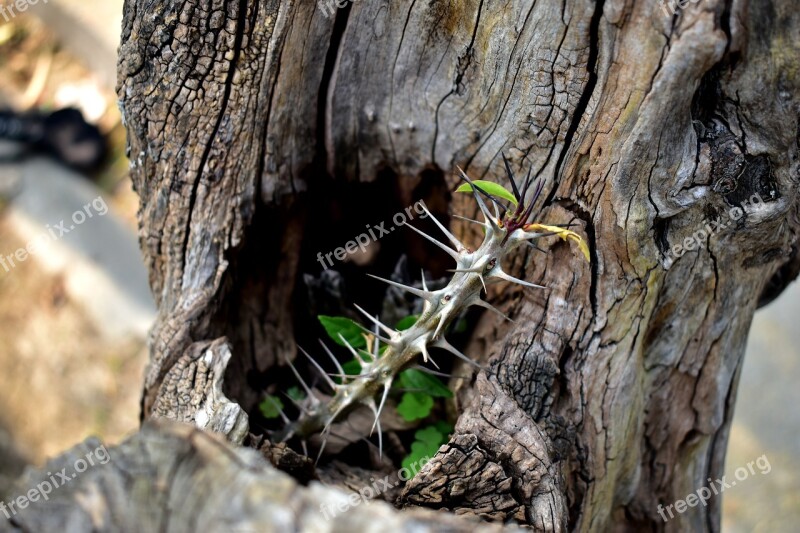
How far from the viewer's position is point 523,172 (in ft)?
7.97

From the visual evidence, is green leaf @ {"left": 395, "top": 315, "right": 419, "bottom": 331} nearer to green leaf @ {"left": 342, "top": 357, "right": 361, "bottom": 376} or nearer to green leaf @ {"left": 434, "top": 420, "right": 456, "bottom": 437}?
green leaf @ {"left": 342, "top": 357, "right": 361, "bottom": 376}

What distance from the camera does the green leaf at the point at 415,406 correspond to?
8.62ft

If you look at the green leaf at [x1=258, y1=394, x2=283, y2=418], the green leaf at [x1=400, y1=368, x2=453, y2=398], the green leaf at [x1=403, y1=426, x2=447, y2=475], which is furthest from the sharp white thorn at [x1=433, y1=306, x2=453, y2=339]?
the green leaf at [x1=258, y1=394, x2=283, y2=418]

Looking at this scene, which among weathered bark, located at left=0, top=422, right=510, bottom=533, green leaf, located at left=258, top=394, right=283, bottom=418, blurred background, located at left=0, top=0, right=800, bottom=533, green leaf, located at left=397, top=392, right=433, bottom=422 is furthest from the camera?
blurred background, located at left=0, top=0, right=800, bottom=533

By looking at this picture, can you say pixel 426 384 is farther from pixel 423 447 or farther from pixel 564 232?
pixel 564 232

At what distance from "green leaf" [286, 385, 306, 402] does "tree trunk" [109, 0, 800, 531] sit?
9 cm

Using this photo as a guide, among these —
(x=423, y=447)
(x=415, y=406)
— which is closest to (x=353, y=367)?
(x=415, y=406)

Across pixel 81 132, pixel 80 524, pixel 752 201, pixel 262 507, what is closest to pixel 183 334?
pixel 80 524

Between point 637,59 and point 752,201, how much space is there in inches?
22.6

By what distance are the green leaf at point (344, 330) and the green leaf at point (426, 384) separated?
20 centimetres

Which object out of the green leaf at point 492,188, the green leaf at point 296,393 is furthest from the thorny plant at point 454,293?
the green leaf at point 296,393

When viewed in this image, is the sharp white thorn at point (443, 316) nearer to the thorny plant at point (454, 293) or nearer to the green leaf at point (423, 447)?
the thorny plant at point (454, 293)

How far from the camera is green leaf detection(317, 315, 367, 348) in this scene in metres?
2.62

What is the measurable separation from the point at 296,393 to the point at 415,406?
0.52 metres
